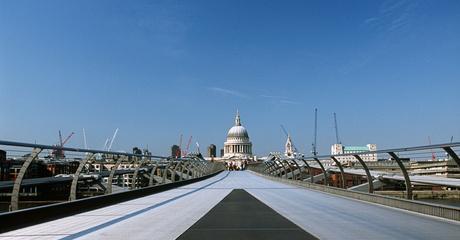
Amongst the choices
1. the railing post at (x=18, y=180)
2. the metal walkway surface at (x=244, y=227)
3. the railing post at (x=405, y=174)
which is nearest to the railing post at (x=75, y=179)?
the railing post at (x=18, y=180)

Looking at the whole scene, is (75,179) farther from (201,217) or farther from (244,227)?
(244,227)

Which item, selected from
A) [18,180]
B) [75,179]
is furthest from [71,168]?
[18,180]

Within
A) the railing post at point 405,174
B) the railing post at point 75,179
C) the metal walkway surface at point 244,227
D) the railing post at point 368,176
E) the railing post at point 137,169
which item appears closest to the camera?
the metal walkway surface at point 244,227

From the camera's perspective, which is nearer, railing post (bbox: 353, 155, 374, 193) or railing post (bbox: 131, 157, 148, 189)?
railing post (bbox: 353, 155, 374, 193)

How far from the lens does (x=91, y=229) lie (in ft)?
26.5

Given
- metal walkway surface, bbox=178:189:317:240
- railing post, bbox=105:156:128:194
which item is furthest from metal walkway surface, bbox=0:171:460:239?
railing post, bbox=105:156:128:194

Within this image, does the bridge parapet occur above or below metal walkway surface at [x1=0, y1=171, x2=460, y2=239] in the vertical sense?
above

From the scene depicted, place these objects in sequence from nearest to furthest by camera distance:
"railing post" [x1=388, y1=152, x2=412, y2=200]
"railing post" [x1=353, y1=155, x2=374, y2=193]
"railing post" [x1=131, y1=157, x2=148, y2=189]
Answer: "railing post" [x1=388, y1=152, x2=412, y2=200]
"railing post" [x1=353, y1=155, x2=374, y2=193]
"railing post" [x1=131, y1=157, x2=148, y2=189]

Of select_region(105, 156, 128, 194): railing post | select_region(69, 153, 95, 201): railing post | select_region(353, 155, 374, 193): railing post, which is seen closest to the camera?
select_region(69, 153, 95, 201): railing post

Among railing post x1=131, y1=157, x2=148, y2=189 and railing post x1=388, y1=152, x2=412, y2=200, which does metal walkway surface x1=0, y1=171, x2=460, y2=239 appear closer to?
railing post x1=388, y1=152, x2=412, y2=200

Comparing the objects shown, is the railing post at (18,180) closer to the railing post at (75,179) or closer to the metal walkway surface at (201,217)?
the metal walkway surface at (201,217)

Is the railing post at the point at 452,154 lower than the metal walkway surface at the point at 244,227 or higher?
higher

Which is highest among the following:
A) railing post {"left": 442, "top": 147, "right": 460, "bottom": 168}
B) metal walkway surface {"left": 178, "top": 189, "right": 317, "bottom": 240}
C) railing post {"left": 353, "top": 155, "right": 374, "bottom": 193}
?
railing post {"left": 442, "top": 147, "right": 460, "bottom": 168}

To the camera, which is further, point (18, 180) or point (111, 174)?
point (111, 174)
